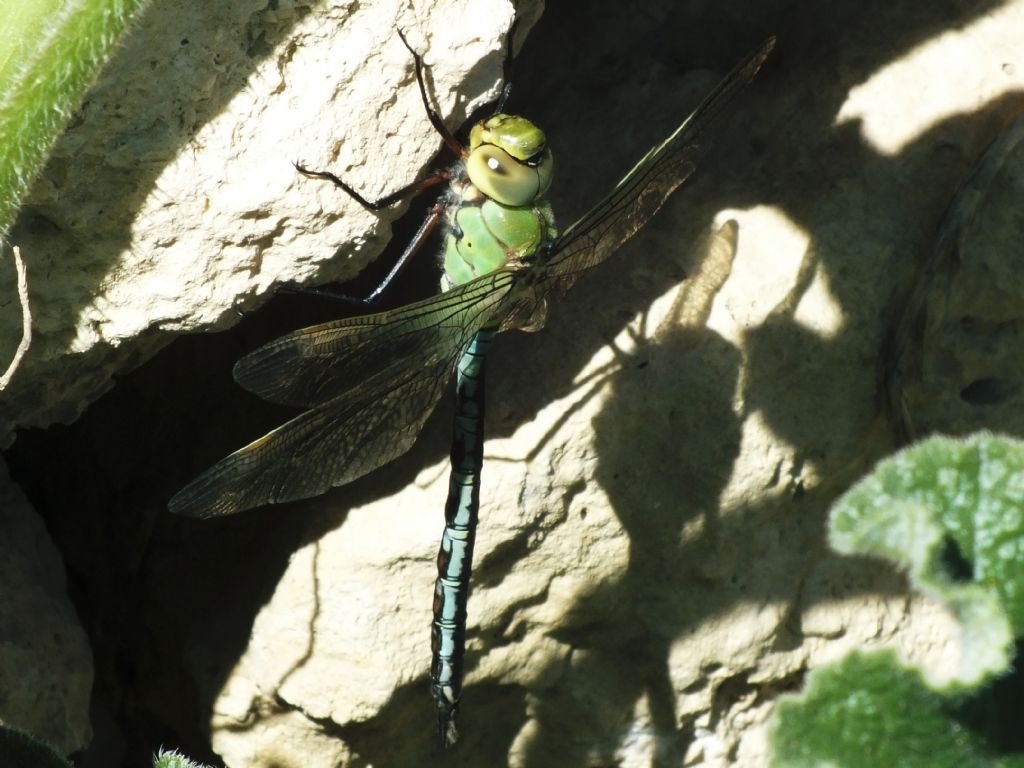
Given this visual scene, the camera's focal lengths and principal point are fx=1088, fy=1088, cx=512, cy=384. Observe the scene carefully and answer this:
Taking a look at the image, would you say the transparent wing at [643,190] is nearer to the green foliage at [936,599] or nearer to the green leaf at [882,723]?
the green foliage at [936,599]

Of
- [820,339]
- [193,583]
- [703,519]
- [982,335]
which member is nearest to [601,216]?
[820,339]

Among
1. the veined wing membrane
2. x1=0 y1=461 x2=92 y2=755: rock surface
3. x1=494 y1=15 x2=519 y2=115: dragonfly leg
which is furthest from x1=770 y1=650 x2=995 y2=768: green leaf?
x1=0 y1=461 x2=92 y2=755: rock surface

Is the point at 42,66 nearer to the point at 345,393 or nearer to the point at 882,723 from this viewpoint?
the point at 345,393

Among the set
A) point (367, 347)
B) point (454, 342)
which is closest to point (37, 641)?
point (367, 347)

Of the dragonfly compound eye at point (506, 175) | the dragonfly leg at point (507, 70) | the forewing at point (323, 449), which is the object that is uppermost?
the dragonfly leg at point (507, 70)

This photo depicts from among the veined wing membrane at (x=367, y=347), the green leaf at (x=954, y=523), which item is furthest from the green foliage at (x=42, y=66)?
the green leaf at (x=954, y=523)

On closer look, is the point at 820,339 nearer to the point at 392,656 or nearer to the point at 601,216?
the point at 601,216
